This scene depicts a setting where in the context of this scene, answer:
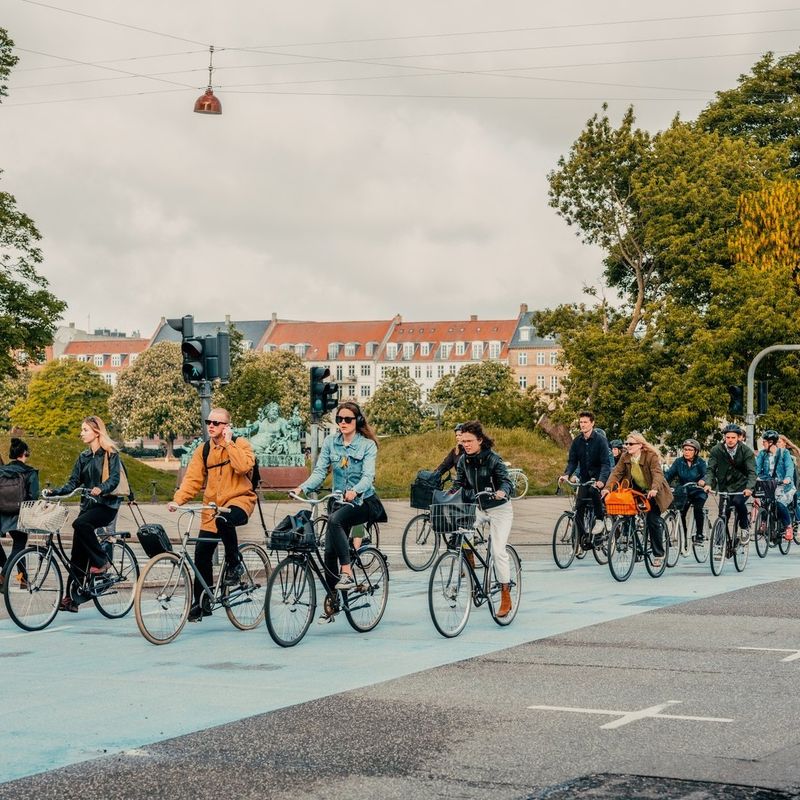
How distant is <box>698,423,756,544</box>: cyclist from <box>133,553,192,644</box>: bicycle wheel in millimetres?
8545

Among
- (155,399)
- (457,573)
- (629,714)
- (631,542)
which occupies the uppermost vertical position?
(155,399)

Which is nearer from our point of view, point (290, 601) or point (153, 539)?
point (290, 601)

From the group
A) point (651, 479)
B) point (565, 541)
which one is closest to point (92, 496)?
point (651, 479)

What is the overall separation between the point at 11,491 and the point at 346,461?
3823 millimetres

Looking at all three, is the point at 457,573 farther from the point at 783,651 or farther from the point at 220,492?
the point at 783,651

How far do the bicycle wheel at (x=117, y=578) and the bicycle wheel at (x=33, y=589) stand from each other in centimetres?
42

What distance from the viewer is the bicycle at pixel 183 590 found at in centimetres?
990

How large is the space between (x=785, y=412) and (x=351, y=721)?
35969 millimetres

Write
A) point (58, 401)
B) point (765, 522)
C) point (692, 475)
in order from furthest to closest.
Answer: point (58, 401), point (765, 522), point (692, 475)

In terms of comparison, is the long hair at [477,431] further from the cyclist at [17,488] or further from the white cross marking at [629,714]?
the cyclist at [17,488]

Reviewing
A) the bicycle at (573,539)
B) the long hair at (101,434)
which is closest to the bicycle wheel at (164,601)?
the long hair at (101,434)

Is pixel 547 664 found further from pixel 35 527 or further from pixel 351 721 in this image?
pixel 35 527

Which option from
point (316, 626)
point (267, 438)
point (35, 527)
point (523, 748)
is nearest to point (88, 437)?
point (35, 527)

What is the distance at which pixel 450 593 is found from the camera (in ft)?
34.6
